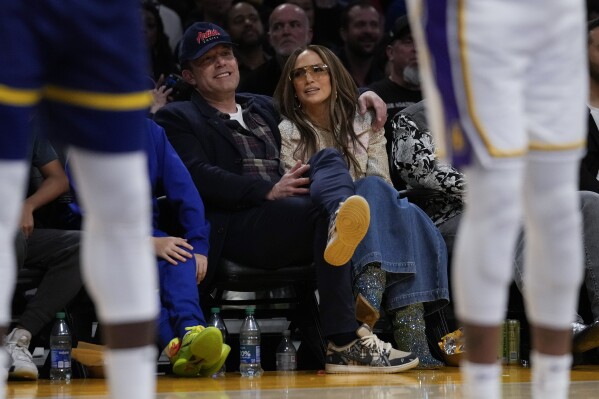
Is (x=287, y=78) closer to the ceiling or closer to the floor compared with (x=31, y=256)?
closer to the ceiling

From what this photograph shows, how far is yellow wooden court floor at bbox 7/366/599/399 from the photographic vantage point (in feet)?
12.4

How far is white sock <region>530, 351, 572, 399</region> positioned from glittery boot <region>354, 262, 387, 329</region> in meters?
2.47

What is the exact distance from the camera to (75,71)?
2.08 m

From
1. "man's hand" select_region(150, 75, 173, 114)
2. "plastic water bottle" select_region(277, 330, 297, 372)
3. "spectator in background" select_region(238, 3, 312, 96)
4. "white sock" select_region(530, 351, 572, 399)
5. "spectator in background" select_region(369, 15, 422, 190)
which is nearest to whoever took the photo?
"white sock" select_region(530, 351, 572, 399)

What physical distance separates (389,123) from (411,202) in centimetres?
59

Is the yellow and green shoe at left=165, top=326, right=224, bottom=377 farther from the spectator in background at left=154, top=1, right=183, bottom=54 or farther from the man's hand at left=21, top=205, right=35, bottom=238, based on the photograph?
the spectator in background at left=154, top=1, right=183, bottom=54

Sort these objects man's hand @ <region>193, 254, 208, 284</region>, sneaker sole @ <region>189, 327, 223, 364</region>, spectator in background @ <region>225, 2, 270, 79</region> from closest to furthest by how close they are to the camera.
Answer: sneaker sole @ <region>189, 327, 223, 364</region>, man's hand @ <region>193, 254, 208, 284</region>, spectator in background @ <region>225, 2, 270, 79</region>

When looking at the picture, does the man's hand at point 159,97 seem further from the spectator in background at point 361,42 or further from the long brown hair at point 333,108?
the spectator in background at point 361,42

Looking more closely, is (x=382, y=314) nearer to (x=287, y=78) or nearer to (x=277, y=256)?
(x=277, y=256)

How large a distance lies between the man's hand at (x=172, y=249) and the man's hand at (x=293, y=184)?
491 mm

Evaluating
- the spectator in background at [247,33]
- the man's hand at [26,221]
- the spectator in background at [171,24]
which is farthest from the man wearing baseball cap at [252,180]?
the spectator in background at [171,24]

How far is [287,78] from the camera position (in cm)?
545

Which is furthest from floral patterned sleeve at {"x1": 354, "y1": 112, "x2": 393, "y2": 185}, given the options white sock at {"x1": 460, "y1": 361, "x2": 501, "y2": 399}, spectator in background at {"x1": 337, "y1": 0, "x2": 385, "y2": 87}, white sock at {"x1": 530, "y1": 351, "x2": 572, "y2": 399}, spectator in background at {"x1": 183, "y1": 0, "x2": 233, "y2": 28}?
white sock at {"x1": 460, "y1": 361, "x2": 501, "y2": 399}

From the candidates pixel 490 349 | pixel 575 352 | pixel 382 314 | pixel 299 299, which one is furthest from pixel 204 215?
pixel 490 349
